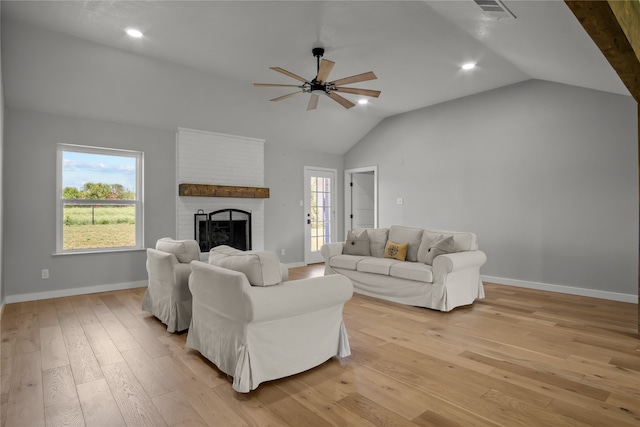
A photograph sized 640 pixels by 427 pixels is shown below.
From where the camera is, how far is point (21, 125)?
455cm

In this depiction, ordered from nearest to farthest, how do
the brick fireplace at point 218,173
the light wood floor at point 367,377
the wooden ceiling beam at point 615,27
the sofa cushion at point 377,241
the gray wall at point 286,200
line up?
the wooden ceiling beam at point 615,27, the light wood floor at point 367,377, the sofa cushion at point 377,241, the brick fireplace at point 218,173, the gray wall at point 286,200

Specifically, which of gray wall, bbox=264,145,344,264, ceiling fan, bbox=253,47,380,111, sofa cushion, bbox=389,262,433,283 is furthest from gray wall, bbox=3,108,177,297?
sofa cushion, bbox=389,262,433,283

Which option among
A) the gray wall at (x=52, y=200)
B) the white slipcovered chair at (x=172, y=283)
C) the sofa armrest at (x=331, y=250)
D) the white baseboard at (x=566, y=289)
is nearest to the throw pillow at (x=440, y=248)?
the sofa armrest at (x=331, y=250)

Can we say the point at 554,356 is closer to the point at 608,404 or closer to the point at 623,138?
the point at 608,404

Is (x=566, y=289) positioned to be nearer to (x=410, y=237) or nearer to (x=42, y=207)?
(x=410, y=237)

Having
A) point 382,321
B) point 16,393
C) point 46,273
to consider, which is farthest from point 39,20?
point 382,321

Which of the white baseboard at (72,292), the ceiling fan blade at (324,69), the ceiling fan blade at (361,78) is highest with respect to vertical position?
the ceiling fan blade at (324,69)

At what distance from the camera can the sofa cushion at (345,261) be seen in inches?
195

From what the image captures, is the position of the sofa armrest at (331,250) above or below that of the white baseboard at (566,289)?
above

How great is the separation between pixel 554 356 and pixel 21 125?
20.7ft

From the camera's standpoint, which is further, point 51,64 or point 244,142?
point 244,142

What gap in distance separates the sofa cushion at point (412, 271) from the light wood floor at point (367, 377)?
17.6 inches

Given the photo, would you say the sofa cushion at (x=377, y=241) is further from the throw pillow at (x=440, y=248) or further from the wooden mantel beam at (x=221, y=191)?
the wooden mantel beam at (x=221, y=191)

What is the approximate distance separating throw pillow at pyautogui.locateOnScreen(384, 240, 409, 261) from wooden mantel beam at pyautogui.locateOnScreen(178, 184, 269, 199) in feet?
8.87
